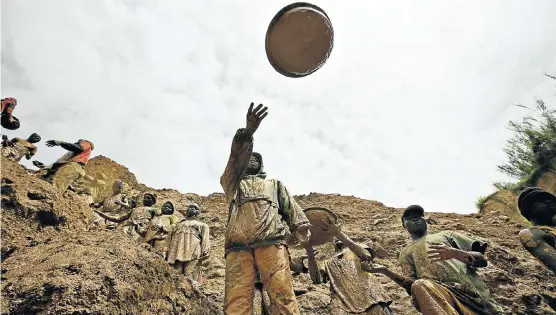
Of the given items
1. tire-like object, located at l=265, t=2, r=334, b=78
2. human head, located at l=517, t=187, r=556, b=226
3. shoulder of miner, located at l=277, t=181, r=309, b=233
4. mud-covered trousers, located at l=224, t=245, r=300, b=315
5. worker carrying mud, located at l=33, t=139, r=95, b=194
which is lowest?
mud-covered trousers, located at l=224, t=245, r=300, b=315

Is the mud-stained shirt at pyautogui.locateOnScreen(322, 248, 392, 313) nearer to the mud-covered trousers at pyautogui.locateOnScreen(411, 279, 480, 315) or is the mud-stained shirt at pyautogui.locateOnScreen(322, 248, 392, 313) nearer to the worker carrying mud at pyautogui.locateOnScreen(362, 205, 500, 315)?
the worker carrying mud at pyautogui.locateOnScreen(362, 205, 500, 315)

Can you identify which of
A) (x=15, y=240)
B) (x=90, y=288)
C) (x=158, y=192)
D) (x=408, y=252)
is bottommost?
(x=90, y=288)

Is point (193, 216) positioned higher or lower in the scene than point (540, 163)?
lower

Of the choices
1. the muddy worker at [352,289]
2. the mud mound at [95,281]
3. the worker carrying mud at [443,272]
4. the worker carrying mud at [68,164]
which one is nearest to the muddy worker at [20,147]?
the worker carrying mud at [68,164]

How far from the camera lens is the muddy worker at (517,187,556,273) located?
413 centimetres

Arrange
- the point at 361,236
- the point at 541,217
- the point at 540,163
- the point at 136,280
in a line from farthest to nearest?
1. the point at 540,163
2. the point at 361,236
3. the point at 541,217
4. the point at 136,280

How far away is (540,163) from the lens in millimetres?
13570

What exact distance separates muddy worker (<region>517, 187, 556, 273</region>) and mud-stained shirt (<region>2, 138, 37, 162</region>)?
29.4ft

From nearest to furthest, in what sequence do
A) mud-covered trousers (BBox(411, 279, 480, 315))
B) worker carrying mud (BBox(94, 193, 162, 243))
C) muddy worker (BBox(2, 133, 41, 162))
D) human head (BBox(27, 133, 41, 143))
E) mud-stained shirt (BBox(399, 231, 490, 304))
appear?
mud-covered trousers (BBox(411, 279, 480, 315)) < mud-stained shirt (BBox(399, 231, 490, 304)) < muddy worker (BBox(2, 133, 41, 162)) < worker carrying mud (BBox(94, 193, 162, 243)) < human head (BBox(27, 133, 41, 143))

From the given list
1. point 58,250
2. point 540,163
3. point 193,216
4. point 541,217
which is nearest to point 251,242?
point 58,250

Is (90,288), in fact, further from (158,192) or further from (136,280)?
(158,192)

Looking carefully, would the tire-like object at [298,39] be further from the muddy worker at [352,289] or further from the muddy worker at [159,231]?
the muddy worker at [159,231]

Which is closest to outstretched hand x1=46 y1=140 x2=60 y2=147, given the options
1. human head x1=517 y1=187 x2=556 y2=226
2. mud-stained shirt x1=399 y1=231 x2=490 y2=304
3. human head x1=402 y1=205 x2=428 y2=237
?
human head x1=402 y1=205 x2=428 y2=237

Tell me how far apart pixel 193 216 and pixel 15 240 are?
4.36 m
